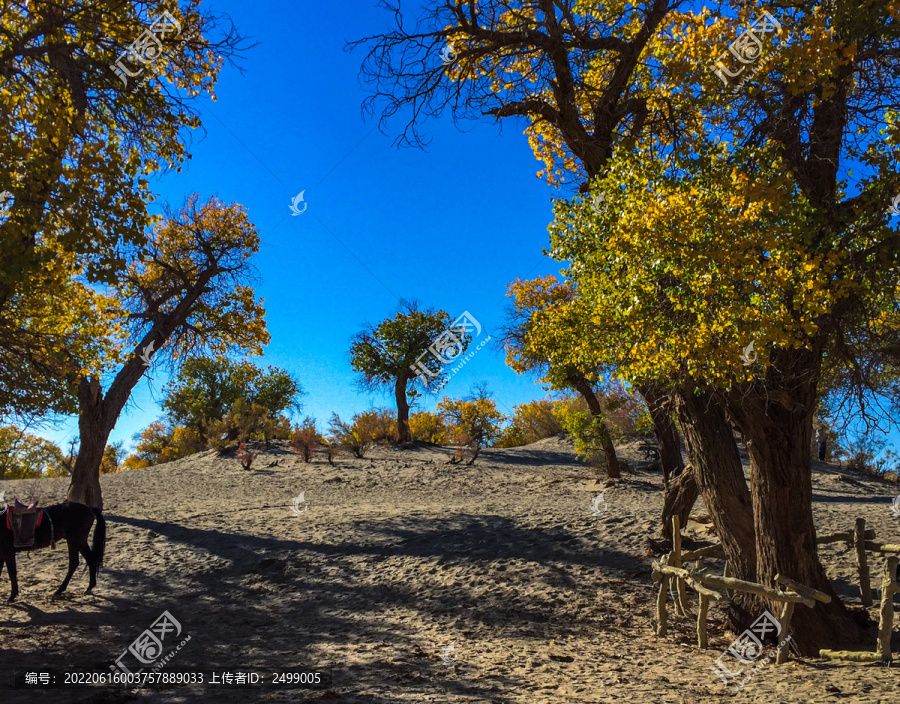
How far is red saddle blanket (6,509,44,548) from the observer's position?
8.92m

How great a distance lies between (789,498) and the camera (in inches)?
A: 284

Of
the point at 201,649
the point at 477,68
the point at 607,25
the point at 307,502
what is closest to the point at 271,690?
the point at 201,649

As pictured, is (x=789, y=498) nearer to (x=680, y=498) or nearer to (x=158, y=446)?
(x=680, y=498)

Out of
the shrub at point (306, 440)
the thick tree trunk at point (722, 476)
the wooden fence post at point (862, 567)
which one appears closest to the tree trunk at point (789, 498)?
the thick tree trunk at point (722, 476)

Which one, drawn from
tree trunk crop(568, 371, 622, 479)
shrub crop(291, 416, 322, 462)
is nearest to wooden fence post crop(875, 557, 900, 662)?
tree trunk crop(568, 371, 622, 479)

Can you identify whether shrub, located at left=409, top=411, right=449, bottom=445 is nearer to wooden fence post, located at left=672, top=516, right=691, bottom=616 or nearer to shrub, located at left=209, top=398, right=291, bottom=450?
shrub, located at left=209, top=398, right=291, bottom=450

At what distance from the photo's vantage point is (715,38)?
7.07 meters

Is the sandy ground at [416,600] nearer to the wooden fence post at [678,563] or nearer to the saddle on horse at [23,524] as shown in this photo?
the wooden fence post at [678,563]

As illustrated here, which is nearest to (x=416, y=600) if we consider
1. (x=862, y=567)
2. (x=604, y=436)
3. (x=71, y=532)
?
(x=71, y=532)

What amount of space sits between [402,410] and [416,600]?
65.8 ft

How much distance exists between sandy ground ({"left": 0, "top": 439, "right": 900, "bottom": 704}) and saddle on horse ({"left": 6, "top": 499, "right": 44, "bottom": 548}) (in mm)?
992

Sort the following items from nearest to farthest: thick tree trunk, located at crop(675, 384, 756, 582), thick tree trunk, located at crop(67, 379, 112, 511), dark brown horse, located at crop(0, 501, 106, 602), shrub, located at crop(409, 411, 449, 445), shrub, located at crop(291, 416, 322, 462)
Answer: thick tree trunk, located at crop(675, 384, 756, 582)
dark brown horse, located at crop(0, 501, 106, 602)
thick tree trunk, located at crop(67, 379, 112, 511)
shrub, located at crop(291, 416, 322, 462)
shrub, located at crop(409, 411, 449, 445)

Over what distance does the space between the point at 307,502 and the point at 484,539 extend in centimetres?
744

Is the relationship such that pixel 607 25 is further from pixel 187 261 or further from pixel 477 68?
pixel 187 261
